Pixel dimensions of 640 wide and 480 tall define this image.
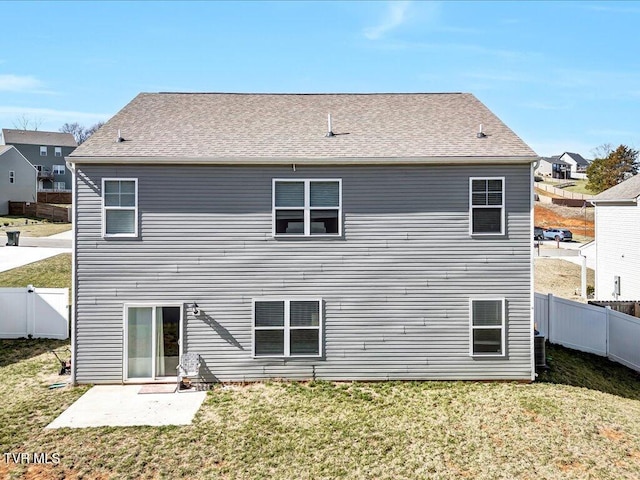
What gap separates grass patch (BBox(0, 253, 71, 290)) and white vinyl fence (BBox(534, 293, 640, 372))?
17.4 metres

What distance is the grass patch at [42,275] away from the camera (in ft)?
57.2

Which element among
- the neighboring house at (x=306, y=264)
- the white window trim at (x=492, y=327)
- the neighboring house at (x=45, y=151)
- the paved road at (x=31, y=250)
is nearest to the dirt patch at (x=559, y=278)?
the white window trim at (x=492, y=327)

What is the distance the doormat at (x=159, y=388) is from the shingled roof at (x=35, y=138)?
186 feet

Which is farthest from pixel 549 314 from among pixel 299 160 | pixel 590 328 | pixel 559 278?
pixel 559 278

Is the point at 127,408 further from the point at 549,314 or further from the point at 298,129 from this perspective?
the point at 549,314

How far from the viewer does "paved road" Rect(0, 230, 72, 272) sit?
21.2m

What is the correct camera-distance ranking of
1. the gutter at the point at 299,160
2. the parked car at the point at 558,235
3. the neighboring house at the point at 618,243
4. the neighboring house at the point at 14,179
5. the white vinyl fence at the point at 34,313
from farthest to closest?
the neighboring house at the point at 14,179 → the parked car at the point at 558,235 → the neighboring house at the point at 618,243 → the white vinyl fence at the point at 34,313 → the gutter at the point at 299,160

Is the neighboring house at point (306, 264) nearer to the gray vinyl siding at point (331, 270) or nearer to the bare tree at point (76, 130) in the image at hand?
the gray vinyl siding at point (331, 270)

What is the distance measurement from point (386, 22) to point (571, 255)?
24.7 metres

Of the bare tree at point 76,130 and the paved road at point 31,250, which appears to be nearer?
the paved road at point 31,250

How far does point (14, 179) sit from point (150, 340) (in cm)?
4285

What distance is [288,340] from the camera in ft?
33.2

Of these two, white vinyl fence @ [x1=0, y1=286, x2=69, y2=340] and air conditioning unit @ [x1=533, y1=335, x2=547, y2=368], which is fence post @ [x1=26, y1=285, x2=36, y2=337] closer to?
white vinyl fence @ [x1=0, y1=286, x2=69, y2=340]

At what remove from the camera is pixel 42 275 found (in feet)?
61.3
